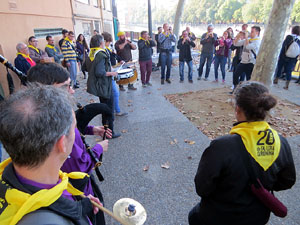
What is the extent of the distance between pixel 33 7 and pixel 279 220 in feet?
31.7

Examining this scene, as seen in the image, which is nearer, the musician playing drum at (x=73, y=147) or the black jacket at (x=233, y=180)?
the black jacket at (x=233, y=180)

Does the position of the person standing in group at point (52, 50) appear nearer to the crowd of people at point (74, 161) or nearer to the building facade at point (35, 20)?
the building facade at point (35, 20)

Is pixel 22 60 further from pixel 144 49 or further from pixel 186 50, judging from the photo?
pixel 186 50

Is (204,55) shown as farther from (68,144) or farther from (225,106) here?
(68,144)

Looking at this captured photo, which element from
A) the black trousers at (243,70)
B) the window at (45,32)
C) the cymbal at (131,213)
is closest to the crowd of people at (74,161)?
the cymbal at (131,213)

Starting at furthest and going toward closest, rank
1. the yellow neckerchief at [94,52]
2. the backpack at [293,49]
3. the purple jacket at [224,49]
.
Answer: the purple jacket at [224,49] → the backpack at [293,49] → the yellow neckerchief at [94,52]

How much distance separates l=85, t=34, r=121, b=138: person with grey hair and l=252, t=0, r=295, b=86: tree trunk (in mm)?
4198

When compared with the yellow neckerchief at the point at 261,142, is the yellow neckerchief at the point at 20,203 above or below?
above

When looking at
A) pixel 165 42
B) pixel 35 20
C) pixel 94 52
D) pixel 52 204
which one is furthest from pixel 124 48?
pixel 52 204

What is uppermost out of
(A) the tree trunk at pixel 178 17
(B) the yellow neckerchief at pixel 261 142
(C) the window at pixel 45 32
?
(A) the tree trunk at pixel 178 17

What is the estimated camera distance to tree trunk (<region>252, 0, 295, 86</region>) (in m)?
5.23

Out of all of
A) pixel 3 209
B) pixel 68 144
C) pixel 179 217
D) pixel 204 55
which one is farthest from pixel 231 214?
pixel 204 55

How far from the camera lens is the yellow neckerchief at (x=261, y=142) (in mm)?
1387

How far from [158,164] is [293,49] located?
22.4 feet
